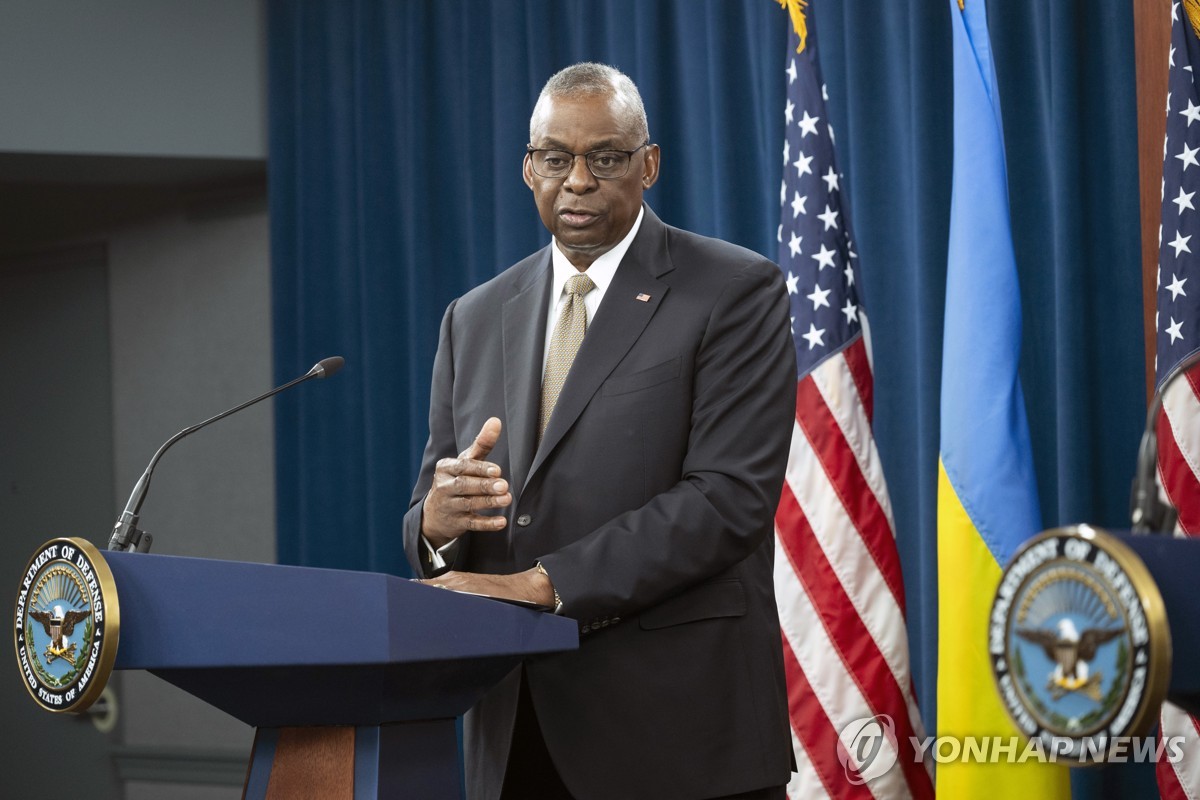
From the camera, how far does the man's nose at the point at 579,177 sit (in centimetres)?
211

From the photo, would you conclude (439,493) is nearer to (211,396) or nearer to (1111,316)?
(1111,316)

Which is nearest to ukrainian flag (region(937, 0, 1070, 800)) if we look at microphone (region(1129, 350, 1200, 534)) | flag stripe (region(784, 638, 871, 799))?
flag stripe (region(784, 638, 871, 799))

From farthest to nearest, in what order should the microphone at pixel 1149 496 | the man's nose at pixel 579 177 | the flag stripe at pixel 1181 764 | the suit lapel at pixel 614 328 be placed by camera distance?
1. the flag stripe at pixel 1181 764
2. the man's nose at pixel 579 177
3. the suit lapel at pixel 614 328
4. the microphone at pixel 1149 496

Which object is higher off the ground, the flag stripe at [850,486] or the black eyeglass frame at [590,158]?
the black eyeglass frame at [590,158]


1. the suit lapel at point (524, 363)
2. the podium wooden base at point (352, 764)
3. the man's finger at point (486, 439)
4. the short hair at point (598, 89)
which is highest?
the short hair at point (598, 89)

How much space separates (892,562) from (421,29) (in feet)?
9.33

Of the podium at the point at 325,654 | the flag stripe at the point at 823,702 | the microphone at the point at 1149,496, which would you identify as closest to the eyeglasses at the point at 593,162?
the podium at the point at 325,654

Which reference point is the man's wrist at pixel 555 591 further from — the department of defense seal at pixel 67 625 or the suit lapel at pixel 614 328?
the department of defense seal at pixel 67 625

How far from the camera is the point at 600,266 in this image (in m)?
2.15

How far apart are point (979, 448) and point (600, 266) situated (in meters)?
1.32

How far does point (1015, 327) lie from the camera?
3.17 m

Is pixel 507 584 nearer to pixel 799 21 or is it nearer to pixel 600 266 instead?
pixel 600 266

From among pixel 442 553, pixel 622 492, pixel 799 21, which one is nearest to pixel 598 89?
pixel 622 492

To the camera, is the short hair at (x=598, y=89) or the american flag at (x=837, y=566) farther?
the american flag at (x=837, y=566)
